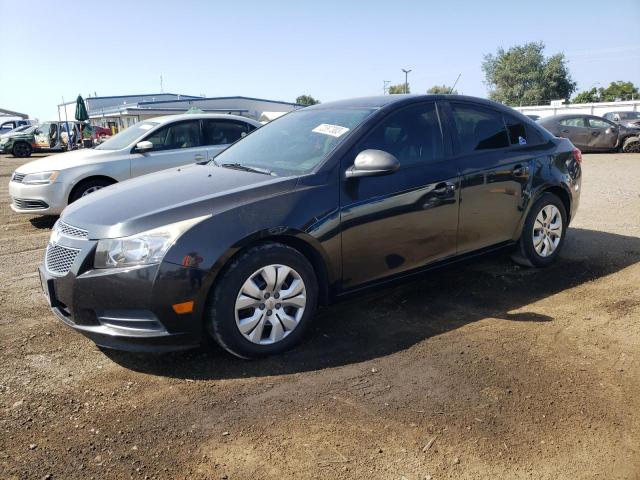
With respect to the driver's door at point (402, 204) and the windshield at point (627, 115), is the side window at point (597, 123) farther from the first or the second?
the driver's door at point (402, 204)

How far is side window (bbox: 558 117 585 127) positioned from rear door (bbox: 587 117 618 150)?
0.33 m

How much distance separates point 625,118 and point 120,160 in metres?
20.1

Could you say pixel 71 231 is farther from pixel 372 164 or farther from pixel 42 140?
pixel 42 140

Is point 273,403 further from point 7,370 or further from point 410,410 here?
point 7,370

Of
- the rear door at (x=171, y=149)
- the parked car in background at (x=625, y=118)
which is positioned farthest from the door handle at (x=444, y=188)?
the parked car in background at (x=625, y=118)

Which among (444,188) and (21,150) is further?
(21,150)

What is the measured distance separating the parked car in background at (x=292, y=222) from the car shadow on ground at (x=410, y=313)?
0.56 feet

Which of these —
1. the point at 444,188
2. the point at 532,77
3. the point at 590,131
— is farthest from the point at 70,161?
the point at 532,77

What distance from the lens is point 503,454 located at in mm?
2465

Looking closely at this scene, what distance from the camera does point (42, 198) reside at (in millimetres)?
7484

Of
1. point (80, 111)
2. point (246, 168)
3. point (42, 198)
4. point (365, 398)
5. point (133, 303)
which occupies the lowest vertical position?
point (365, 398)

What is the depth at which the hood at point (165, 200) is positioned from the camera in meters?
3.15

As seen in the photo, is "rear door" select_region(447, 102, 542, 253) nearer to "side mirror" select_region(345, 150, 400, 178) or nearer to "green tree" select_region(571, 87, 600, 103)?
"side mirror" select_region(345, 150, 400, 178)

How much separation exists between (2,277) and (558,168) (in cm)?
563
